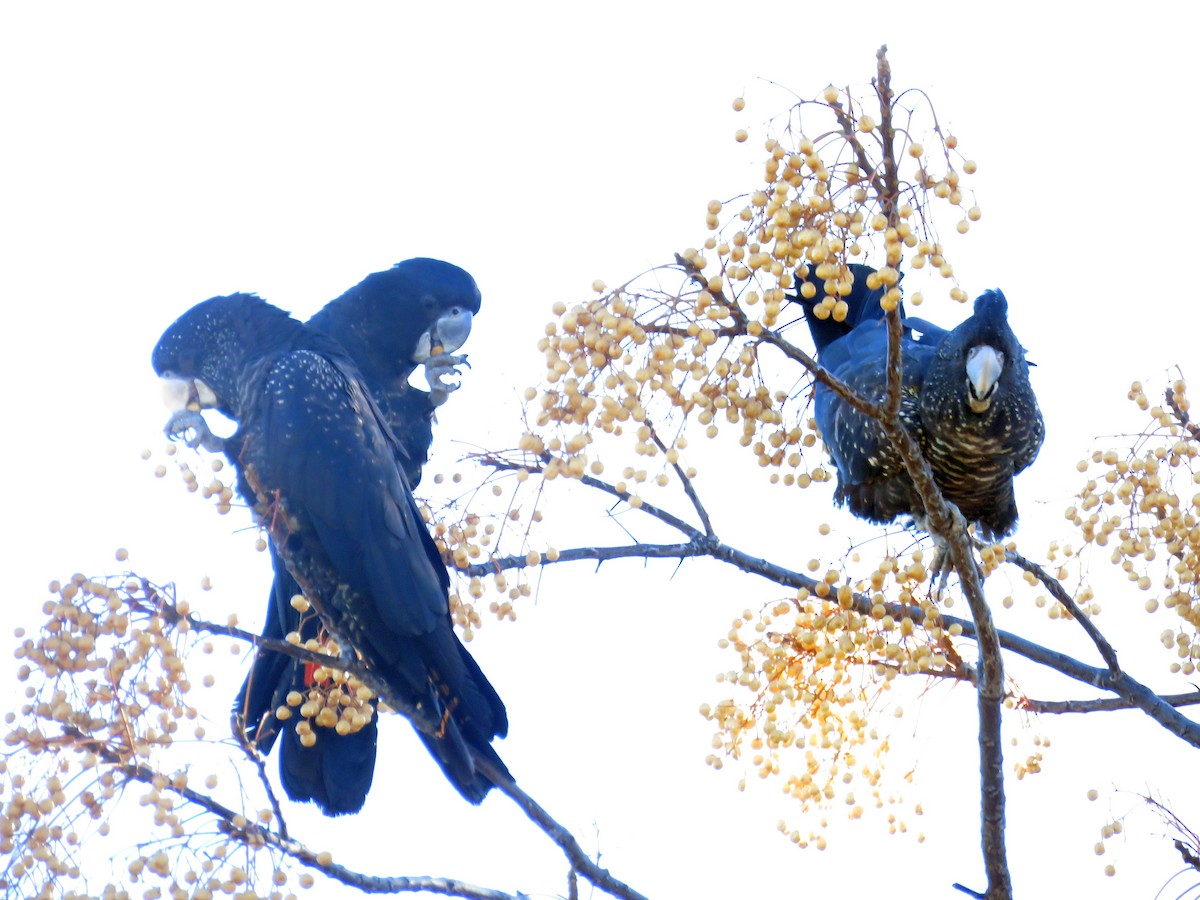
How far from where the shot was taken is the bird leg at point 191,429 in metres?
3.86

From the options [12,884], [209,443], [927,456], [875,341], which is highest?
[875,341]

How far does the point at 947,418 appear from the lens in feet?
13.2

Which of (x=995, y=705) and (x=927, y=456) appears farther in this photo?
(x=927, y=456)

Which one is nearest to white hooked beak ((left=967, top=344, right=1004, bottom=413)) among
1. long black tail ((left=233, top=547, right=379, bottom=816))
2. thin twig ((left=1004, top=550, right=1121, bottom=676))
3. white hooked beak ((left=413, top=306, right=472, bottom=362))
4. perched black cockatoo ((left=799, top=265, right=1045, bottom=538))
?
perched black cockatoo ((left=799, top=265, right=1045, bottom=538))

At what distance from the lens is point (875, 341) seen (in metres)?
4.41

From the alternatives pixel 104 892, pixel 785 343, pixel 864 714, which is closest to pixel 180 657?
pixel 104 892

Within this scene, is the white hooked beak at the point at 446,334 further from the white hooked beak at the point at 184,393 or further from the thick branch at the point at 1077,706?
the thick branch at the point at 1077,706

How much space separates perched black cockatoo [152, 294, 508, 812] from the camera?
3098mm

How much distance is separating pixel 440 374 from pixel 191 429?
1341 mm

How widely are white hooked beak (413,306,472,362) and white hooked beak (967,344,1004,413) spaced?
211cm

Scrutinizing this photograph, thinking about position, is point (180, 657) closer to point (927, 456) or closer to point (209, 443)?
point (209, 443)

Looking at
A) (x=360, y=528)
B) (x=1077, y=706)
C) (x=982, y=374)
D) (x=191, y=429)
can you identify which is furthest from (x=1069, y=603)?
(x=191, y=429)

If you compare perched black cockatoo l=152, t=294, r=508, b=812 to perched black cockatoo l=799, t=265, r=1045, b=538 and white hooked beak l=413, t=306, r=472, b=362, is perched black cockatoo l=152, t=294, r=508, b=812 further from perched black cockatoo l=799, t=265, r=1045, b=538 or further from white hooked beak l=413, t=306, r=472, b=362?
perched black cockatoo l=799, t=265, r=1045, b=538

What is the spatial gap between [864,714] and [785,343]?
1129mm
